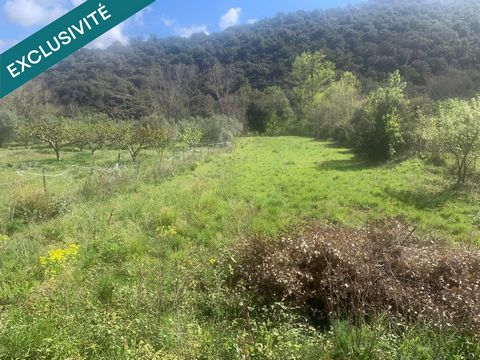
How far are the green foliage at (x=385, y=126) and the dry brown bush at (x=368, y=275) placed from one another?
46.1ft

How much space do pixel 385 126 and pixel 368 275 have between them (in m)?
15.9

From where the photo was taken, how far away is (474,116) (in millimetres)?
10906

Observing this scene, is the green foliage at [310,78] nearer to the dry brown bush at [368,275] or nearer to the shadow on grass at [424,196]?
the shadow on grass at [424,196]

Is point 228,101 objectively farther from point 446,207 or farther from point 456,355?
point 456,355

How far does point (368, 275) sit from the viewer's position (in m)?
4.25

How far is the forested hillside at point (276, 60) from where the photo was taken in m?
48.2

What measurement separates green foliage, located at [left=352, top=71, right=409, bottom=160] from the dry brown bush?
14053mm

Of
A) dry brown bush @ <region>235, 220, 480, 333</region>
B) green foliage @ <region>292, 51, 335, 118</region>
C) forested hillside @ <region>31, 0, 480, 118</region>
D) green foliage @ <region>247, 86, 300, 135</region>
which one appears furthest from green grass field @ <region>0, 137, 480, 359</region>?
green foliage @ <region>292, 51, 335, 118</region>

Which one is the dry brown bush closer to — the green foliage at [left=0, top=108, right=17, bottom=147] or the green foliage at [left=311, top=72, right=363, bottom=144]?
the green foliage at [left=311, top=72, right=363, bottom=144]

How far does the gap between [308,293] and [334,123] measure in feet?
102

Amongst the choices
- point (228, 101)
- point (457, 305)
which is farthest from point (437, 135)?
point (228, 101)

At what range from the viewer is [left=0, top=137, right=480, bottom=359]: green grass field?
11.3 ft

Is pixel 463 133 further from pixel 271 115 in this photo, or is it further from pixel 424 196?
pixel 271 115

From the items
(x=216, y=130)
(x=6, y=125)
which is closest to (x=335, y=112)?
(x=216, y=130)
